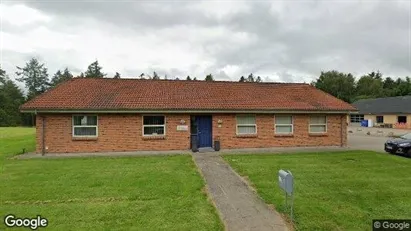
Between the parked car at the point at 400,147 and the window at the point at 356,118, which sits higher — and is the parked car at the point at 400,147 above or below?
below

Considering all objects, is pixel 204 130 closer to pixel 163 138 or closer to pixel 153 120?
pixel 163 138

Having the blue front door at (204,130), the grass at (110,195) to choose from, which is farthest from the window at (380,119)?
the grass at (110,195)

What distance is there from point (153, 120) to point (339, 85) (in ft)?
234

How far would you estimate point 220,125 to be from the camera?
19.1 metres

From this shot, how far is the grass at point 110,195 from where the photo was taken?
269 inches

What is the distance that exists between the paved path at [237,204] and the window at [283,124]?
8.40 meters

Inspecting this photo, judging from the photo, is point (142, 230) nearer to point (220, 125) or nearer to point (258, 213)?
point (258, 213)

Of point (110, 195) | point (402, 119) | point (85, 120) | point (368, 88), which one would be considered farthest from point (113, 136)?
point (368, 88)

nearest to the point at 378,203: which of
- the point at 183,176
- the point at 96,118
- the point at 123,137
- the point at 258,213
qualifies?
the point at 258,213

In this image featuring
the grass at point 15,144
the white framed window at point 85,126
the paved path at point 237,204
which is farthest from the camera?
the grass at point 15,144

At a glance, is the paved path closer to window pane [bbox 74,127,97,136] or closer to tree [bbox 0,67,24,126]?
window pane [bbox 74,127,97,136]

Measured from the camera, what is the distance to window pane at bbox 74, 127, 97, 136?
703 inches

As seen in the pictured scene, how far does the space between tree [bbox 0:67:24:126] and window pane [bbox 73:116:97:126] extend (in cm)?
5741

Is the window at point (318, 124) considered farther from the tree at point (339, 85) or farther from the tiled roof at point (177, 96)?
the tree at point (339, 85)
